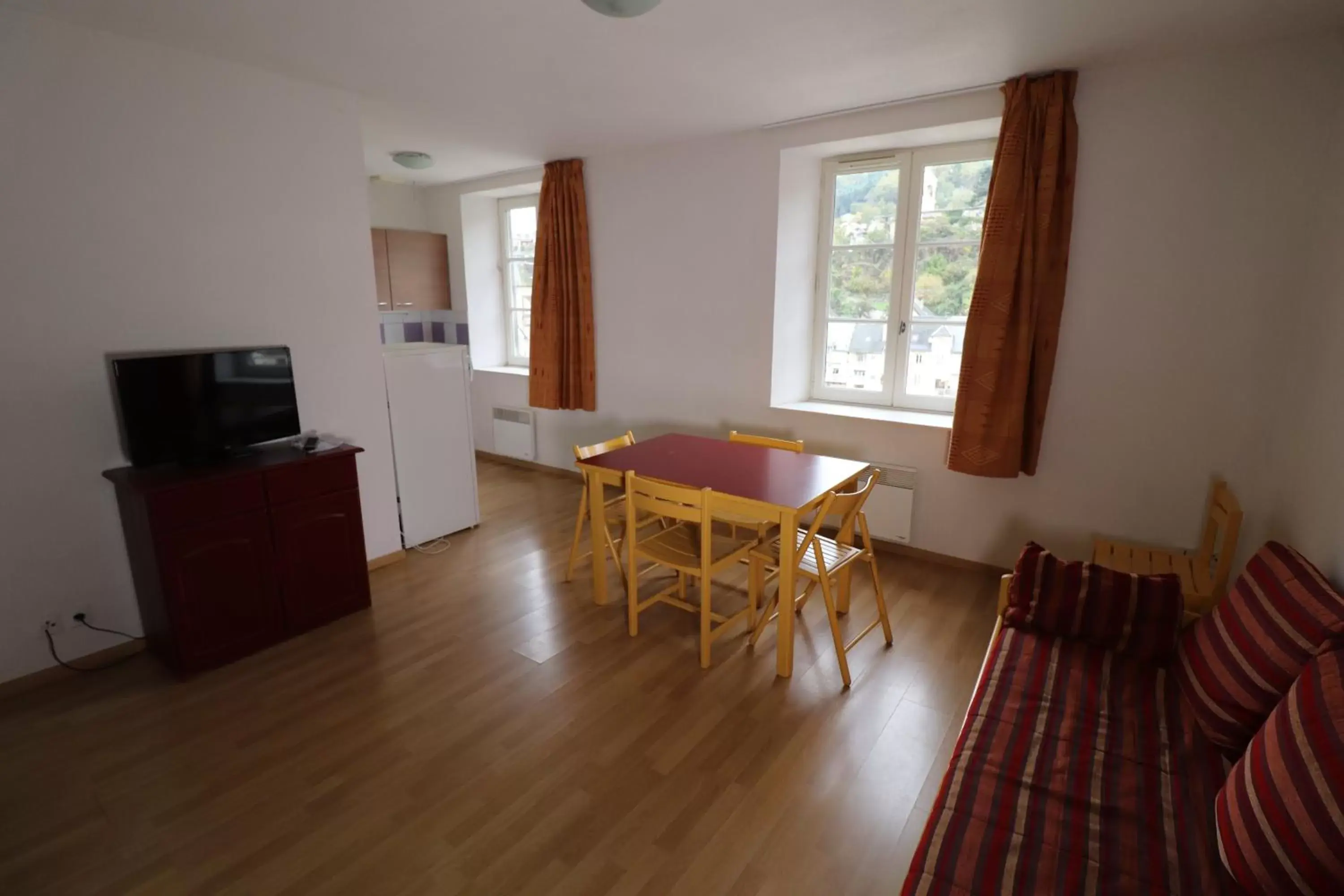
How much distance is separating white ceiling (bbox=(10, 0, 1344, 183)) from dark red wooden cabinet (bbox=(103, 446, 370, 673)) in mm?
1735

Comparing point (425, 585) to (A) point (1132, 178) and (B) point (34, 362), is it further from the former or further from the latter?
(A) point (1132, 178)

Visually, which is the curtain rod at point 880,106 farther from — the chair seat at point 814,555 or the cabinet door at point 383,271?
A: the cabinet door at point 383,271

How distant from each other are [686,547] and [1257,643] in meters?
1.95

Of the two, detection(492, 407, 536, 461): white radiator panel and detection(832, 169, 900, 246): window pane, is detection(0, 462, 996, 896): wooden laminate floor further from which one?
detection(492, 407, 536, 461): white radiator panel

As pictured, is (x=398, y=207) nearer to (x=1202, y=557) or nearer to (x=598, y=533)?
(x=598, y=533)

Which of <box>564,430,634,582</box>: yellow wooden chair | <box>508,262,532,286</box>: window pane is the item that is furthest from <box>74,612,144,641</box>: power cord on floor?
<box>508,262,532,286</box>: window pane

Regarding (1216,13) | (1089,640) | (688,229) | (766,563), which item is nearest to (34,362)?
(766,563)

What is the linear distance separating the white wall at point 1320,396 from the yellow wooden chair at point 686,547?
1.76 metres

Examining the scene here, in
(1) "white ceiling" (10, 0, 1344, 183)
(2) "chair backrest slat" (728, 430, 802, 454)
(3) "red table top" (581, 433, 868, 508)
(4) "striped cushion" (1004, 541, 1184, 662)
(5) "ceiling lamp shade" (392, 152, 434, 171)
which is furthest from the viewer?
(5) "ceiling lamp shade" (392, 152, 434, 171)

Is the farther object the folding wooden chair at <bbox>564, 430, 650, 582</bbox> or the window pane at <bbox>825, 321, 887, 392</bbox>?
the window pane at <bbox>825, 321, 887, 392</bbox>

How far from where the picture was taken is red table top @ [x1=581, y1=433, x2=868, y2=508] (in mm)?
2621

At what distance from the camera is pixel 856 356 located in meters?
4.12

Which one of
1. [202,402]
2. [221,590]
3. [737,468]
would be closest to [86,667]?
[221,590]

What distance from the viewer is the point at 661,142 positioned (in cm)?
422
